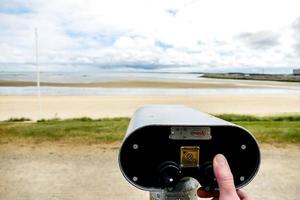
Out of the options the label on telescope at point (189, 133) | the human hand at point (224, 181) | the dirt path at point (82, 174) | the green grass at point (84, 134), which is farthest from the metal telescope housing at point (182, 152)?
the green grass at point (84, 134)

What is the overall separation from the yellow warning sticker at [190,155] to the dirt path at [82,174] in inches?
149

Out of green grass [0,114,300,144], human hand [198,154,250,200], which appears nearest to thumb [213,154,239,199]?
human hand [198,154,250,200]

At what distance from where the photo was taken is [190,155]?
63.3 inches

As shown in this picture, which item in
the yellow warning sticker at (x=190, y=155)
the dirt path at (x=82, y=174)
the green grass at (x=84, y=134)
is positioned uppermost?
the yellow warning sticker at (x=190, y=155)

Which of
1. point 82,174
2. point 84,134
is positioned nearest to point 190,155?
point 82,174

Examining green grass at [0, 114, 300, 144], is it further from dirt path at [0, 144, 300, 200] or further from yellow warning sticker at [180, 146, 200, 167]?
yellow warning sticker at [180, 146, 200, 167]

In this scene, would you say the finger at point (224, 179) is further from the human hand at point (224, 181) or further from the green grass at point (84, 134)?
the green grass at point (84, 134)

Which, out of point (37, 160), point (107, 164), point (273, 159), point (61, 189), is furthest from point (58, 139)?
point (273, 159)

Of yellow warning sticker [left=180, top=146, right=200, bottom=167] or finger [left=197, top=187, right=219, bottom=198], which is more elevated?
yellow warning sticker [left=180, top=146, right=200, bottom=167]

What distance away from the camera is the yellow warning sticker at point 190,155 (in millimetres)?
1601

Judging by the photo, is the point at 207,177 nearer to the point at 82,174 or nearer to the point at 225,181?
the point at 225,181

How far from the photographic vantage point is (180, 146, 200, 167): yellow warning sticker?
160cm

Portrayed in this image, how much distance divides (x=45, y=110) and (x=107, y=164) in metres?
16.3

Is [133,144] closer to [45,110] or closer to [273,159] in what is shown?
[273,159]
